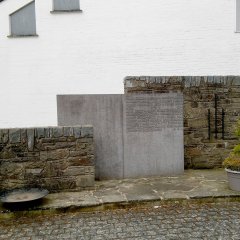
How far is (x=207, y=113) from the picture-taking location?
7.44 m

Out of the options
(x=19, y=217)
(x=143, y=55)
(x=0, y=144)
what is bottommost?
(x=19, y=217)

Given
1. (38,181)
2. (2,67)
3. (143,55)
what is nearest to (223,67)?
(143,55)

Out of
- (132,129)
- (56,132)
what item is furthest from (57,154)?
(132,129)

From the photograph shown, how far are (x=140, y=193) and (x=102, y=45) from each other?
686 centimetres

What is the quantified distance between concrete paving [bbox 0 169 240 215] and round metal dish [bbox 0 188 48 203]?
0.45 feet

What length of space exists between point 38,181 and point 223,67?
26.2 feet

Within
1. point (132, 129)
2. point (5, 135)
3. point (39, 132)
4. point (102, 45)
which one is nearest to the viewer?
point (5, 135)

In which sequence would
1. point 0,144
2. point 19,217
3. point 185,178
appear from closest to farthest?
point 19,217, point 0,144, point 185,178

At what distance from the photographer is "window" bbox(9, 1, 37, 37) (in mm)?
11641

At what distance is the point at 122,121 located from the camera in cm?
682

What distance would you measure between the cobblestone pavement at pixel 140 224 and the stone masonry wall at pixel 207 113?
2.08 metres

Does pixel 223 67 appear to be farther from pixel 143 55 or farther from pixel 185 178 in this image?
pixel 185 178

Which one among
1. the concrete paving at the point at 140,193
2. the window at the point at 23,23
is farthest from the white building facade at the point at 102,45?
the concrete paving at the point at 140,193

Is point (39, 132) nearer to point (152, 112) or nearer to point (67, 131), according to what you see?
point (67, 131)
